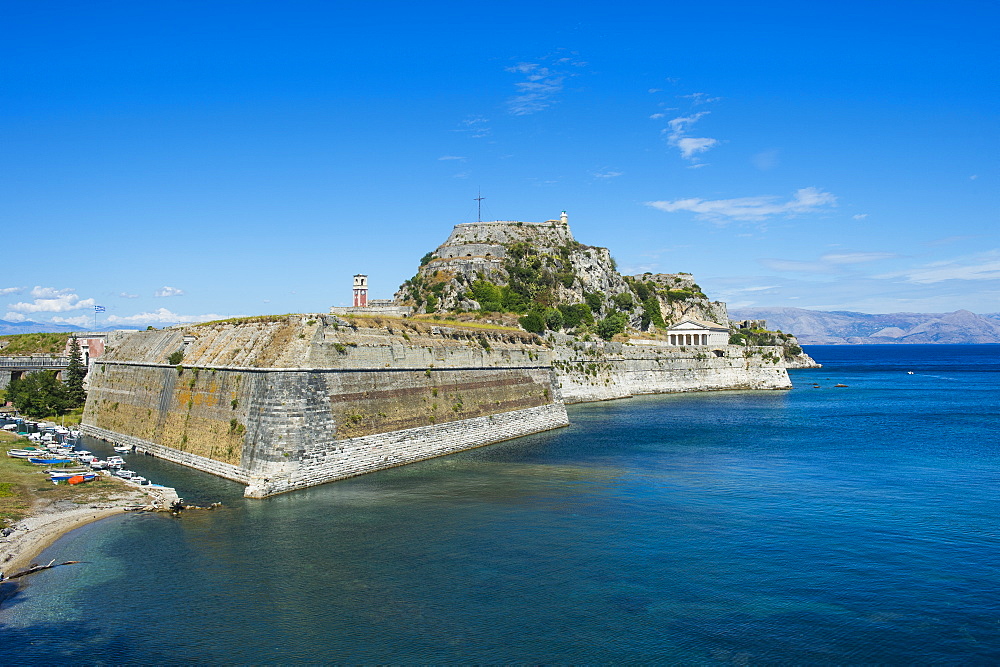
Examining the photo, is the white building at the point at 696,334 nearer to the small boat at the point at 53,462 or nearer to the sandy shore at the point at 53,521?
the small boat at the point at 53,462

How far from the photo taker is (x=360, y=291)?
58.1 m

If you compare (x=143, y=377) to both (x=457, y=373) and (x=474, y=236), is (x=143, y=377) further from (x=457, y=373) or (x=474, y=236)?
(x=474, y=236)

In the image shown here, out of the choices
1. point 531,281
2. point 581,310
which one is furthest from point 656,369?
point 531,281

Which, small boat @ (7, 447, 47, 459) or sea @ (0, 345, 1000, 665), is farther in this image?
small boat @ (7, 447, 47, 459)

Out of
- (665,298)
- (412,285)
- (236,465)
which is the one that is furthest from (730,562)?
(665,298)

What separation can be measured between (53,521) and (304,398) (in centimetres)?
950

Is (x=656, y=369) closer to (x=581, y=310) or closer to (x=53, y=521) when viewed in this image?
(x=581, y=310)

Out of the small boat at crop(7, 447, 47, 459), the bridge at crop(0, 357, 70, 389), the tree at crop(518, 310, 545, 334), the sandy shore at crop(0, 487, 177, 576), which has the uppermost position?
the tree at crop(518, 310, 545, 334)

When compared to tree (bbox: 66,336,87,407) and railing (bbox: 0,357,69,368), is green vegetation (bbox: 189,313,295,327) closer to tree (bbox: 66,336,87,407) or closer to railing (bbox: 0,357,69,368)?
tree (bbox: 66,336,87,407)

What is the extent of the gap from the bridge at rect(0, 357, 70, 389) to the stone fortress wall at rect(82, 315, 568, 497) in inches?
790

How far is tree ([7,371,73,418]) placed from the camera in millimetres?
51000

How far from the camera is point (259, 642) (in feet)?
50.2

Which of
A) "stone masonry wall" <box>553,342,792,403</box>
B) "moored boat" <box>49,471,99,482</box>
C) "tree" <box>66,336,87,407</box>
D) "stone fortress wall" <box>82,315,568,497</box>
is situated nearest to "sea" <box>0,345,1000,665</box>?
"stone fortress wall" <box>82,315,568,497</box>

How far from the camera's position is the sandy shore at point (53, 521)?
19922 millimetres
